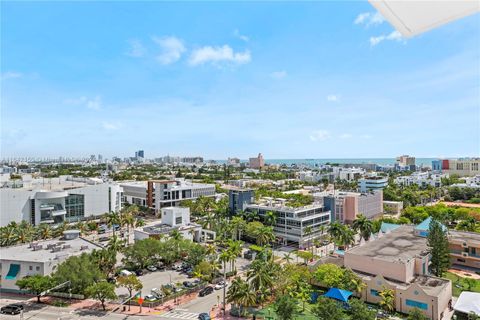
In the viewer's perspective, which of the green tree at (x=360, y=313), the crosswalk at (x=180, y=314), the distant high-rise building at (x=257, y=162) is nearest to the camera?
the green tree at (x=360, y=313)

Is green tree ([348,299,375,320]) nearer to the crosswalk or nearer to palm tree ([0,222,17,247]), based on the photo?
the crosswalk

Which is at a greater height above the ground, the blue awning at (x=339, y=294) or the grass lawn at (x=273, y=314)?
the blue awning at (x=339, y=294)

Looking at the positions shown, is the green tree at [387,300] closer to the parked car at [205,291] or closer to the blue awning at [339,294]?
the blue awning at [339,294]

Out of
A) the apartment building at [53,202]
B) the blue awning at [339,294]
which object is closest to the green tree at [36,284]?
the blue awning at [339,294]

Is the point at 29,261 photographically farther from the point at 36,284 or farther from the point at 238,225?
the point at 238,225

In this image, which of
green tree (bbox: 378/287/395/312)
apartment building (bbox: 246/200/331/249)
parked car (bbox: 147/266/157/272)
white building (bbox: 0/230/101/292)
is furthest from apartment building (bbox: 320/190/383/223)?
white building (bbox: 0/230/101/292)

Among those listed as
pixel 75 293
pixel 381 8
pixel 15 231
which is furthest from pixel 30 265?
pixel 381 8

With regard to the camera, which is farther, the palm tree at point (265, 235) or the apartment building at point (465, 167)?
the apartment building at point (465, 167)
